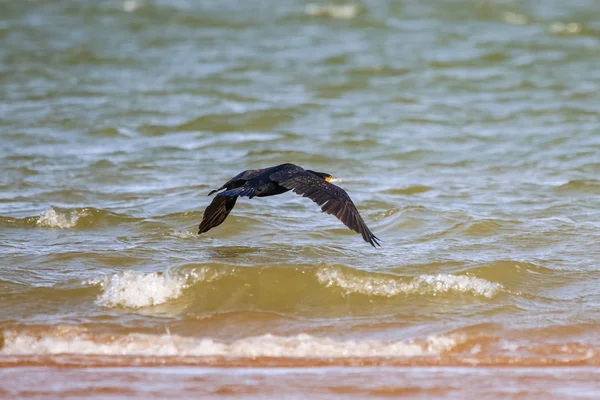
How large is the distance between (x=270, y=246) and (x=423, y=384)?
113 inches

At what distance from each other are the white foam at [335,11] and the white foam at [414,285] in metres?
13.5

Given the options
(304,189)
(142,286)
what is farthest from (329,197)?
(142,286)

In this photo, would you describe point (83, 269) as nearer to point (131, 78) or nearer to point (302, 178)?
point (302, 178)

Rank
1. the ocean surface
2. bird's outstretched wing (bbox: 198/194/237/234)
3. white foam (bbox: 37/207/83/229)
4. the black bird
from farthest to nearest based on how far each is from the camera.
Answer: white foam (bbox: 37/207/83/229) → bird's outstretched wing (bbox: 198/194/237/234) → the black bird → the ocean surface

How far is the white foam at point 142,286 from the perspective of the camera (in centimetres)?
598

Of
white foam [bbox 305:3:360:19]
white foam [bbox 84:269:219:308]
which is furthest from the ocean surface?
white foam [bbox 305:3:360:19]

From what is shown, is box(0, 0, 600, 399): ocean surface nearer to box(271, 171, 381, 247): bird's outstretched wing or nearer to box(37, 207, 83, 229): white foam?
box(37, 207, 83, 229): white foam

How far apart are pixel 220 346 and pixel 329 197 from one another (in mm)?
1645

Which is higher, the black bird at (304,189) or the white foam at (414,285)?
the black bird at (304,189)

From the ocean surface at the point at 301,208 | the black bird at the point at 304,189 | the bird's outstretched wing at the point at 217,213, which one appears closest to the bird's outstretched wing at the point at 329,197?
the black bird at the point at 304,189

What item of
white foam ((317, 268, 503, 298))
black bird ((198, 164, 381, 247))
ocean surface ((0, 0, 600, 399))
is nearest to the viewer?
ocean surface ((0, 0, 600, 399))

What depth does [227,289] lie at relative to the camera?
630cm

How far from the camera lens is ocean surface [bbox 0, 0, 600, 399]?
5.11m

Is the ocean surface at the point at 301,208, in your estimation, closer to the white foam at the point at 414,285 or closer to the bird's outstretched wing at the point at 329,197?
the white foam at the point at 414,285
